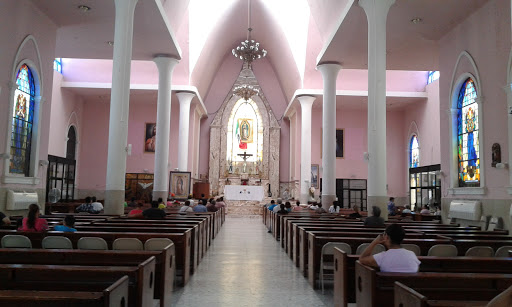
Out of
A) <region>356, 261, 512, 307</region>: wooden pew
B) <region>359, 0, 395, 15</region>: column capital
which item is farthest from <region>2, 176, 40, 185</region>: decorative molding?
<region>359, 0, 395, 15</region>: column capital

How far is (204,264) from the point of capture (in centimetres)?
784

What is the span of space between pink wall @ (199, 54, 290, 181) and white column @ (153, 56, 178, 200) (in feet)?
40.6

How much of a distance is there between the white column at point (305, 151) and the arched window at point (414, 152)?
602 centimetres

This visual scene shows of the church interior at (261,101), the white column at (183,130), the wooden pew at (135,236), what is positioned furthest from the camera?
the white column at (183,130)

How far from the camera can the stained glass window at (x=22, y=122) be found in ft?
34.3

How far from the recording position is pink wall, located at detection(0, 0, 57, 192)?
9.65 meters

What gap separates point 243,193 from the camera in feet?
78.0

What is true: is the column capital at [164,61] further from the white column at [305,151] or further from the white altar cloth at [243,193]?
the white altar cloth at [243,193]

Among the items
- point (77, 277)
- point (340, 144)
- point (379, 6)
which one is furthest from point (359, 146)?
point (77, 277)

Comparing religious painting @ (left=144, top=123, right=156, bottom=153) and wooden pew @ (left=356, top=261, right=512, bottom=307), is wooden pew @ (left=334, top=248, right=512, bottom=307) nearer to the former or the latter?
wooden pew @ (left=356, top=261, right=512, bottom=307)

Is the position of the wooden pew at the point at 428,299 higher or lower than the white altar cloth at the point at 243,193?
lower

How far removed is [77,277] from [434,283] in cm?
297

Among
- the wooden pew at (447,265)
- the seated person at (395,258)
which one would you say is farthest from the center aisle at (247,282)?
the seated person at (395,258)

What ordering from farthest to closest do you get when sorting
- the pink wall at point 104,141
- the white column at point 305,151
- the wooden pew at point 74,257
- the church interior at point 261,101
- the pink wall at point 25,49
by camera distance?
the pink wall at point 104,141 → the white column at point 305,151 → the church interior at point 261,101 → the pink wall at point 25,49 → the wooden pew at point 74,257
